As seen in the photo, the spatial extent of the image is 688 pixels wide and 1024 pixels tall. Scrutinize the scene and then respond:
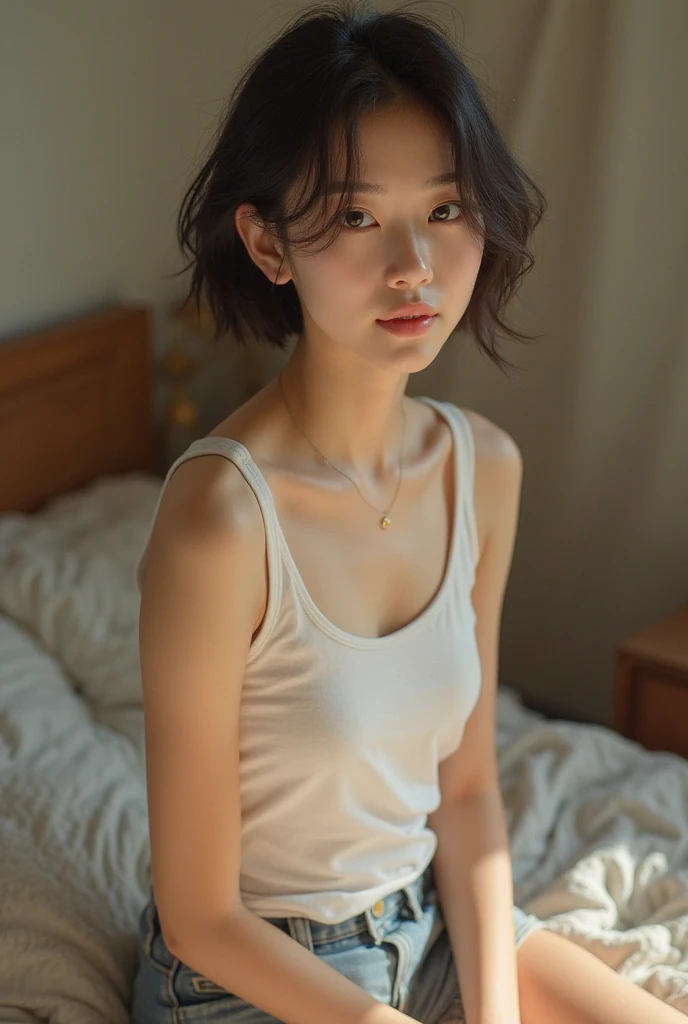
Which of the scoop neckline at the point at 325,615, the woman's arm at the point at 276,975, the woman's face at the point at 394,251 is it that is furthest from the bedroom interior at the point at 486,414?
the woman's face at the point at 394,251

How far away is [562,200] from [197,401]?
3.02 ft

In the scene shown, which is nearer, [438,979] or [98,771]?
[438,979]

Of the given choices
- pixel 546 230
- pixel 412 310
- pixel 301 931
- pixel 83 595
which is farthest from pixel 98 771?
pixel 546 230

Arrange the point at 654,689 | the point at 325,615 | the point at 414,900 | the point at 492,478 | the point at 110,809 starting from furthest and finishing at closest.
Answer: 1. the point at 654,689
2. the point at 110,809
3. the point at 492,478
4. the point at 414,900
5. the point at 325,615

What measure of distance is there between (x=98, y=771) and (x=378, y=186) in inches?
34.3

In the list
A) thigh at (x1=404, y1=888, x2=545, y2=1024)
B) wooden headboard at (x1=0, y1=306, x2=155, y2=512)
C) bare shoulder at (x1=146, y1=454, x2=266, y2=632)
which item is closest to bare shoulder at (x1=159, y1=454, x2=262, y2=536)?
bare shoulder at (x1=146, y1=454, x2=266, y2=632)

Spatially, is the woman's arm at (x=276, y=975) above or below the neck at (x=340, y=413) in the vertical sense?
below

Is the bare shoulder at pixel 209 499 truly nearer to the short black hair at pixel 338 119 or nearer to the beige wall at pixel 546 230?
the short black hair at pixel 338 119

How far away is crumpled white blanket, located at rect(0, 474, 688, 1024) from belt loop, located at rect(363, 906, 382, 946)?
282mm

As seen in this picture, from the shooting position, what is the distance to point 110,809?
57.6 inches

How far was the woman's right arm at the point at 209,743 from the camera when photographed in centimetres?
100

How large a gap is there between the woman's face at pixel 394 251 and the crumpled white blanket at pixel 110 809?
70 cm

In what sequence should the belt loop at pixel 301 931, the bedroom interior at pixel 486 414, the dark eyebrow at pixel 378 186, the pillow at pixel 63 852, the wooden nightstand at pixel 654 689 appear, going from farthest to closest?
the wooden nightstand at pixel 654 689 < the bedroom interior at pixel 486 414 < the pillow at pixel 63 852 < the belt loop at pixel 301 931 < the dark eyebrow at pixel 378 186

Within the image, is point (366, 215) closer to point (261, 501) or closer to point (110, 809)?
point (261, 501)
